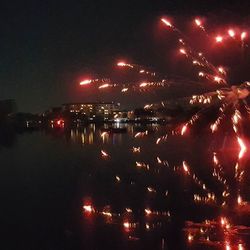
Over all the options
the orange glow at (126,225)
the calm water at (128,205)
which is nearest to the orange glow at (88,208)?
the calm water at (128,205)

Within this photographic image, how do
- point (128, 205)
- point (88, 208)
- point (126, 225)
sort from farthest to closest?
1. point (128, 205)
2. point (88, 208)
3. point (126, 225)

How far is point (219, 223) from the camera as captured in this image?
499 inches

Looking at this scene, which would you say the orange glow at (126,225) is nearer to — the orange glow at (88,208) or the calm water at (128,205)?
the calm water at (128,205)

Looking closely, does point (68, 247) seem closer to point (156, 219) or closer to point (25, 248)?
point (25, 248)

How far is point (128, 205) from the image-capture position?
15305 mm

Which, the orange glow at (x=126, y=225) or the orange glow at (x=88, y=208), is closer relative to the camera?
the orange glow at (x=126, y=225)

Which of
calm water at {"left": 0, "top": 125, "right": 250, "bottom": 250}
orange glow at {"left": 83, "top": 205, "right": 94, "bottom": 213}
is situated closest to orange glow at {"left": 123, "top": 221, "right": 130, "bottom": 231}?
calm water at {"left": 0, "top": 125, "right": 250, "bottom": 250}

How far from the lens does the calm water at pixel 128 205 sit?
11523mm

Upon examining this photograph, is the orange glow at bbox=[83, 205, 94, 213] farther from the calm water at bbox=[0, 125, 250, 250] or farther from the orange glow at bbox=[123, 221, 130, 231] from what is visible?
the orange glow at bbox=[123, 221, 130, 231]

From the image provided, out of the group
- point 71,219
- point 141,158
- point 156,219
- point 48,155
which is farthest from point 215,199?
point 48,155

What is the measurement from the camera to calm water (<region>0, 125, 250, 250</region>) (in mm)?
11523

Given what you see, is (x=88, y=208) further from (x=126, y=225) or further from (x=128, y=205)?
(x=126, y=225)

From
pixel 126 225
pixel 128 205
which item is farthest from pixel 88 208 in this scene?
pixel 126 225

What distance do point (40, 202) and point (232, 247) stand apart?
7.99 metres
